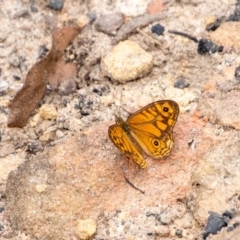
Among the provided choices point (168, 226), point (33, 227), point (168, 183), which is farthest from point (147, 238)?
point (33, 227)

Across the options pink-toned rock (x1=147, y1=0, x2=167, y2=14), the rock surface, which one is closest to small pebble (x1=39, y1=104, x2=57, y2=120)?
the rock surface

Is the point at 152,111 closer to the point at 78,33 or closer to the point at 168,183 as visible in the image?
the point at 168,183

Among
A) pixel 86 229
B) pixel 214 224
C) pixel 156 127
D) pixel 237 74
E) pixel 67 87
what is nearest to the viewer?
pixel 214 224

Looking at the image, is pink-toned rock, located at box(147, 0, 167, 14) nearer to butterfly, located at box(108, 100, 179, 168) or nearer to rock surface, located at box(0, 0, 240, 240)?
rock surface, located at box(0, 0, 240, 240)

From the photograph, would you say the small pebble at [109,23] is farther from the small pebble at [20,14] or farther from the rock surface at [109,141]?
the small pebble at [20,14]

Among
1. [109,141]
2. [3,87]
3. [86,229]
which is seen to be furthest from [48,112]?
[86,229]

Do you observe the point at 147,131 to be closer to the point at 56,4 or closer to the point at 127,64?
the point at 127,64

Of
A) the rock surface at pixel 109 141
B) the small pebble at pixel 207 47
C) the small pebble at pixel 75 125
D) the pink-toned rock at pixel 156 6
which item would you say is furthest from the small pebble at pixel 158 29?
the small pebble at pixel 75 125

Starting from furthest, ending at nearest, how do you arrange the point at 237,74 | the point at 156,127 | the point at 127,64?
the point at 127,64 → the point at 237,74 → the point at 156,127
